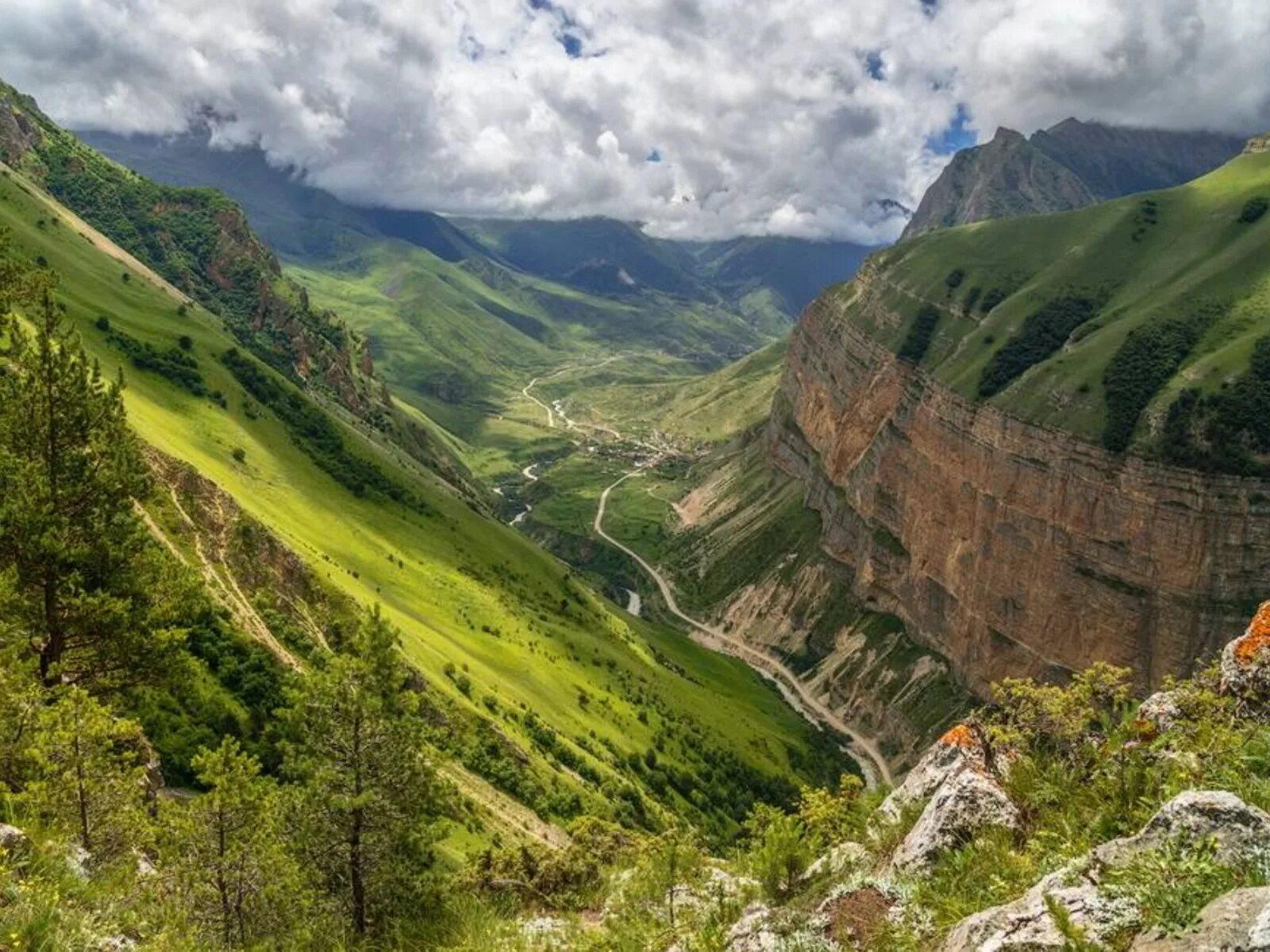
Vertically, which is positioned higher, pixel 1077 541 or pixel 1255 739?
pixel 1077 541

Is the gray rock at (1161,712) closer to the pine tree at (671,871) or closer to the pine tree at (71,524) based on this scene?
the pine tree at (671,871)

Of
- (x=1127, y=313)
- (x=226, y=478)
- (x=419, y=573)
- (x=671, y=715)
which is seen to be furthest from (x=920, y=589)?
(x=226, y=478)

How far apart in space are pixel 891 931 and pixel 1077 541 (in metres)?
149

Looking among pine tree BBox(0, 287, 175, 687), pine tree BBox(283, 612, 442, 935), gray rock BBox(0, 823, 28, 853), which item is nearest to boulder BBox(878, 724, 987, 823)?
pine tree BBox(283, 612, 442, 935)

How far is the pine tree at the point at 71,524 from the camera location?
30.2 m

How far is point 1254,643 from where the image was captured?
19562mm

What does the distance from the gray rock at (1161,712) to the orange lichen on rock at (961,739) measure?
3924 millimetres

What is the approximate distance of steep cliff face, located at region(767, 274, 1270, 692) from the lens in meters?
133

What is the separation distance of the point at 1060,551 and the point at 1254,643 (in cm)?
14449

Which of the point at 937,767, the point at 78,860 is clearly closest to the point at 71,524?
the point at 78,860

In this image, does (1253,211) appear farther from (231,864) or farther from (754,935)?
(231,864)

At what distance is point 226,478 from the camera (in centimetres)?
8962

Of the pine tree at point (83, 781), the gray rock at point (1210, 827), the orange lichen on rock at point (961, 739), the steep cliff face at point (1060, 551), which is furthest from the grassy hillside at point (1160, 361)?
the pine tree at point (83, 781)

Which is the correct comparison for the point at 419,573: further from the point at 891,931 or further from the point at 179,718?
the point at 891,931
